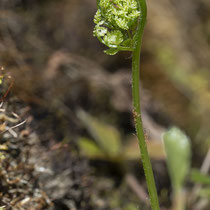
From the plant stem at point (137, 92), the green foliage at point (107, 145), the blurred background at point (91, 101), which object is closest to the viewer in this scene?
the plant stem at point (137, 92)

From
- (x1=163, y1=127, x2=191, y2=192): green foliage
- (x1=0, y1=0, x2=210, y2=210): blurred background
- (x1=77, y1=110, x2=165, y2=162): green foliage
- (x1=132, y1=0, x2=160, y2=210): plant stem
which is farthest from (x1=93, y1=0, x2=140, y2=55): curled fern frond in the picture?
(x1=77, y1=110, x2=165, y2=162): green foliage

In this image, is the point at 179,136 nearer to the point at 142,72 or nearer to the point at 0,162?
the point at 0,162

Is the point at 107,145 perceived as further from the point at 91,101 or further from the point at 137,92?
the point at 137,92

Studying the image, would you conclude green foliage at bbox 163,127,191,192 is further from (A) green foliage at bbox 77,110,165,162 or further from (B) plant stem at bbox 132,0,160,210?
(B) plant stem at bbox 132,0,160,210

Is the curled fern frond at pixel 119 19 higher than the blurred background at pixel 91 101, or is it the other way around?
the curled fern frond at pixel 119 19

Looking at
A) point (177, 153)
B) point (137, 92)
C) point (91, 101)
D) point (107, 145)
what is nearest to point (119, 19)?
point (137, 92)

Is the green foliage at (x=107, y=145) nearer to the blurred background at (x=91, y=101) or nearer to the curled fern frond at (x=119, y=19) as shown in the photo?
the blurred background at (x=91, y=101)

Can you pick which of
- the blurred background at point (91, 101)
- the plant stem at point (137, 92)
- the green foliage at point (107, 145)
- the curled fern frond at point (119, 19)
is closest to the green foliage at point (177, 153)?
the blurred background at point (91, 101)

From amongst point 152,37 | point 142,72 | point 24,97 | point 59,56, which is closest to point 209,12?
point 152,37
